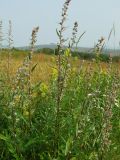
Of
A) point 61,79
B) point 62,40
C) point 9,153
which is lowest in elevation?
point 9,153

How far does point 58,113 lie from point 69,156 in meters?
0.45

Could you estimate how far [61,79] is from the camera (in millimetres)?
5066

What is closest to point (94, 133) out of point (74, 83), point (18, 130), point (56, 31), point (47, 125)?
point (47, 125)

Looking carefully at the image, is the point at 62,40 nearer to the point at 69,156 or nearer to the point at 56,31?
the point at 56,31

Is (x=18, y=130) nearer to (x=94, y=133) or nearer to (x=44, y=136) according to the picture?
(x=44, y=136)

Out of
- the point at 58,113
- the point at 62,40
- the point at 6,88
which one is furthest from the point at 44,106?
the point at 62,40

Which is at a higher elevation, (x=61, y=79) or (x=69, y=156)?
(x=61, y=79)

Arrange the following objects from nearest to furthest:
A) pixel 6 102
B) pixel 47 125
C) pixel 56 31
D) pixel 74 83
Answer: pixel 56 31, pixel 47 125, pixel 6 102, pixel 74 83

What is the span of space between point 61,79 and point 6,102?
0.88 metres

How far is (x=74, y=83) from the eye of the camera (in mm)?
7398

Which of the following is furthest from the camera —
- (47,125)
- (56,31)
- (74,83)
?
(74,83)

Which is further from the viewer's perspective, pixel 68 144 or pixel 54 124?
pixel 54 124

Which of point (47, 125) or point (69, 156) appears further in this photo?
point (47, 125)

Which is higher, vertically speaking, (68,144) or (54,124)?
(54,124)
